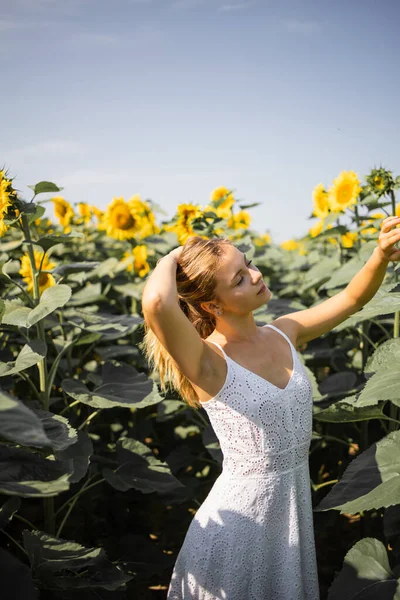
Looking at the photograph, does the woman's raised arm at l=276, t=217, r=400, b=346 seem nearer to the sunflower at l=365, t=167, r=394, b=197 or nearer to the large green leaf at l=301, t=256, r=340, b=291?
the sunflower at l=365, t=167, r=394, b=197

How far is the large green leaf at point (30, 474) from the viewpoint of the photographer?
145cm

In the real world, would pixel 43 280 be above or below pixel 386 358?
above

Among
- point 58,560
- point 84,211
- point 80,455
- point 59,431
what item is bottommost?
point 58,560

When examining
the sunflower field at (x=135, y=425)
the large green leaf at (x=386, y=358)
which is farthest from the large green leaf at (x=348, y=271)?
the large green leaf at (x=386, y=358)

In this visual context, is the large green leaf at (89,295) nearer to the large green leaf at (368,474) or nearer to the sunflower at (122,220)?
the sunflower at (122,220)

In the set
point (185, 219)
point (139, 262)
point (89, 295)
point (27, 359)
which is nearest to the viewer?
point (27, 359)

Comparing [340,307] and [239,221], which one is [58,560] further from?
[239,221]

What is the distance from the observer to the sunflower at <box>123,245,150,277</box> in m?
3.97

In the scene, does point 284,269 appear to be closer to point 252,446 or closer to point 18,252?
point 18,252

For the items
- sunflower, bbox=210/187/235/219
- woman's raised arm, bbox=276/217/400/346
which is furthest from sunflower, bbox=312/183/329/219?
woman's raised arm, bbox=276/217/400/346

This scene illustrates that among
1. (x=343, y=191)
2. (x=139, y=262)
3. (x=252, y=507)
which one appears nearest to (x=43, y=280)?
(x=139, y=262)

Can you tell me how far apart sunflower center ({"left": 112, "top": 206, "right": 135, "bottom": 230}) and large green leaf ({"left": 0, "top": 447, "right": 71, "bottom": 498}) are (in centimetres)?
256

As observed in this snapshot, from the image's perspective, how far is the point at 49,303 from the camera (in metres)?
2.32

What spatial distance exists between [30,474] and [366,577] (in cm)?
96
